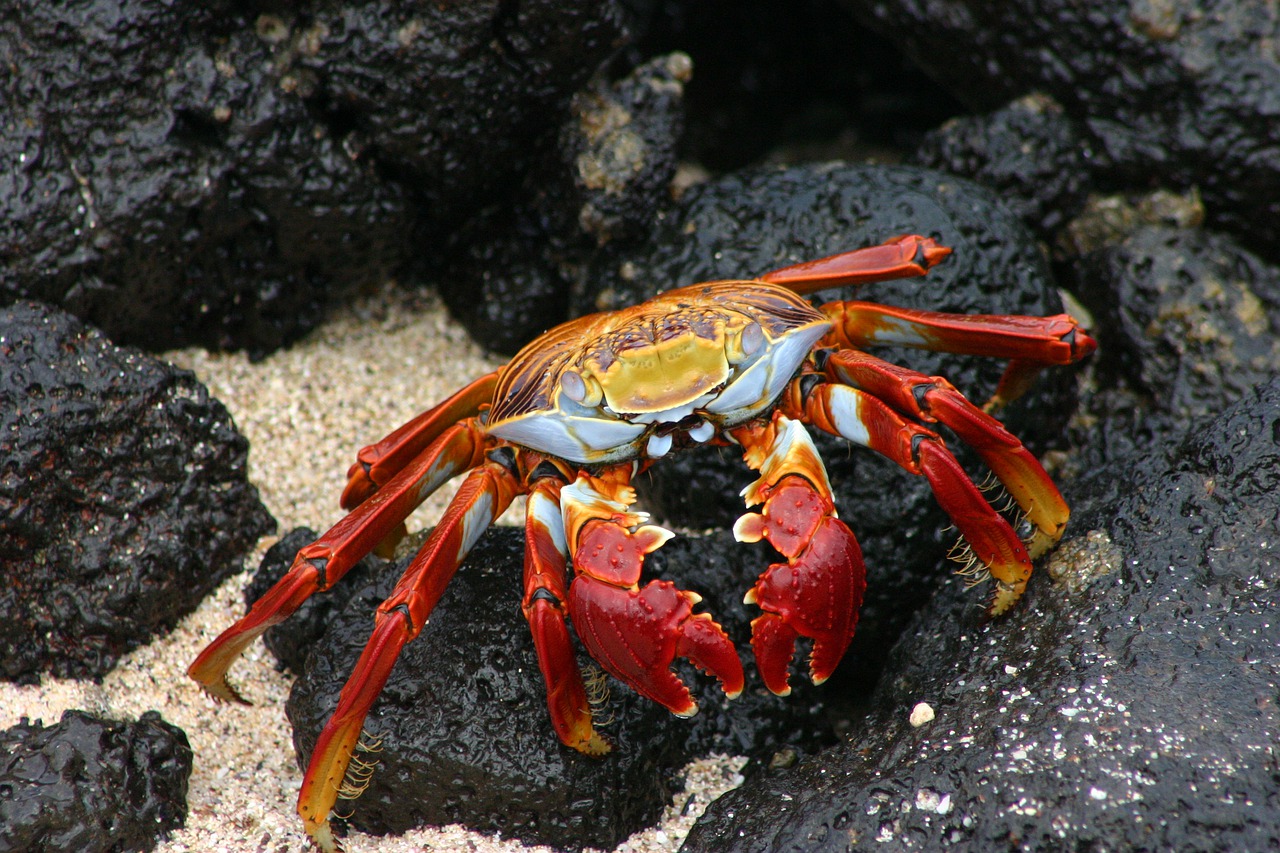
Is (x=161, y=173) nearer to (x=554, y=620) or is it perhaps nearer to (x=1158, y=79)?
(x=554, y=620)

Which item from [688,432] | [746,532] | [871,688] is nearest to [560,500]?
[688,432]

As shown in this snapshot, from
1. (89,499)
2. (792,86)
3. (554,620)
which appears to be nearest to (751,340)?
(554,620)

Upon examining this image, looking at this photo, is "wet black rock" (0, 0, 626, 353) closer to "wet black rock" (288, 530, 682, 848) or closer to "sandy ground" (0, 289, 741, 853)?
"sandy ground" (0, 289, 741, 853)

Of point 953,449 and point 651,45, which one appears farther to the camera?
point 651,45

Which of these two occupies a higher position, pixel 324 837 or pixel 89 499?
pixel 89 499

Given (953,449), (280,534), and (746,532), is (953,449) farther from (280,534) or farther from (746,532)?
(280,534)

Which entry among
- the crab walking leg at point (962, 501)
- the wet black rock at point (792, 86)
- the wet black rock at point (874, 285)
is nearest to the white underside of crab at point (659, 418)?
the crab walking leg at point (962, 501)
